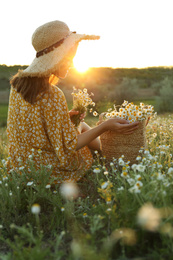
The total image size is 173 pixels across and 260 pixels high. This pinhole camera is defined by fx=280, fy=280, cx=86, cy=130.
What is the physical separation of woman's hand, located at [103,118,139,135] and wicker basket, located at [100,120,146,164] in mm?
83

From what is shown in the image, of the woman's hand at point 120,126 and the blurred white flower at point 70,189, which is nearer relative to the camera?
the blurred white flower at point 70,189

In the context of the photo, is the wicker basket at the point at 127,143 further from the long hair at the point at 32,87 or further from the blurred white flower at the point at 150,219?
the blurred white flower at the point at 150,219

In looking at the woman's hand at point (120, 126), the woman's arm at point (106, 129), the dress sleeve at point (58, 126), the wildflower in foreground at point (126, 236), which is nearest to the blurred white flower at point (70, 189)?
the dress sleeve at point (58, 126)

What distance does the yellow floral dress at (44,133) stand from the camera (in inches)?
107

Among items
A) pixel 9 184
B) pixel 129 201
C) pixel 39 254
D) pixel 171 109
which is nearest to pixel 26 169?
pixel 9 184

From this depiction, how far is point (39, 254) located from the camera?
143cm

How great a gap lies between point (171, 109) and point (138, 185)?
12210mm

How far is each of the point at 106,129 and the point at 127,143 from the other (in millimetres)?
504

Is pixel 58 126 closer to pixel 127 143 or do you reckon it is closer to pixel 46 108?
pixel 46 108

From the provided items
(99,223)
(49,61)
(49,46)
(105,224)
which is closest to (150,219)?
(99,223)

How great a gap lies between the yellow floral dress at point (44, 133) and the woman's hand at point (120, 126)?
457mm

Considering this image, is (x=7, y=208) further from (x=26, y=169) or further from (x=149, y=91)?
(x=149, y=91)

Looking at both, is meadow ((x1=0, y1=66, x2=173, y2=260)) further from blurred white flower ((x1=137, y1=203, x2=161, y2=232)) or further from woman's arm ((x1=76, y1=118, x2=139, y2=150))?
woman's arm ((x1=76, y1=118, x2=139, y2=150))

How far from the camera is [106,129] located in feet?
10.0
